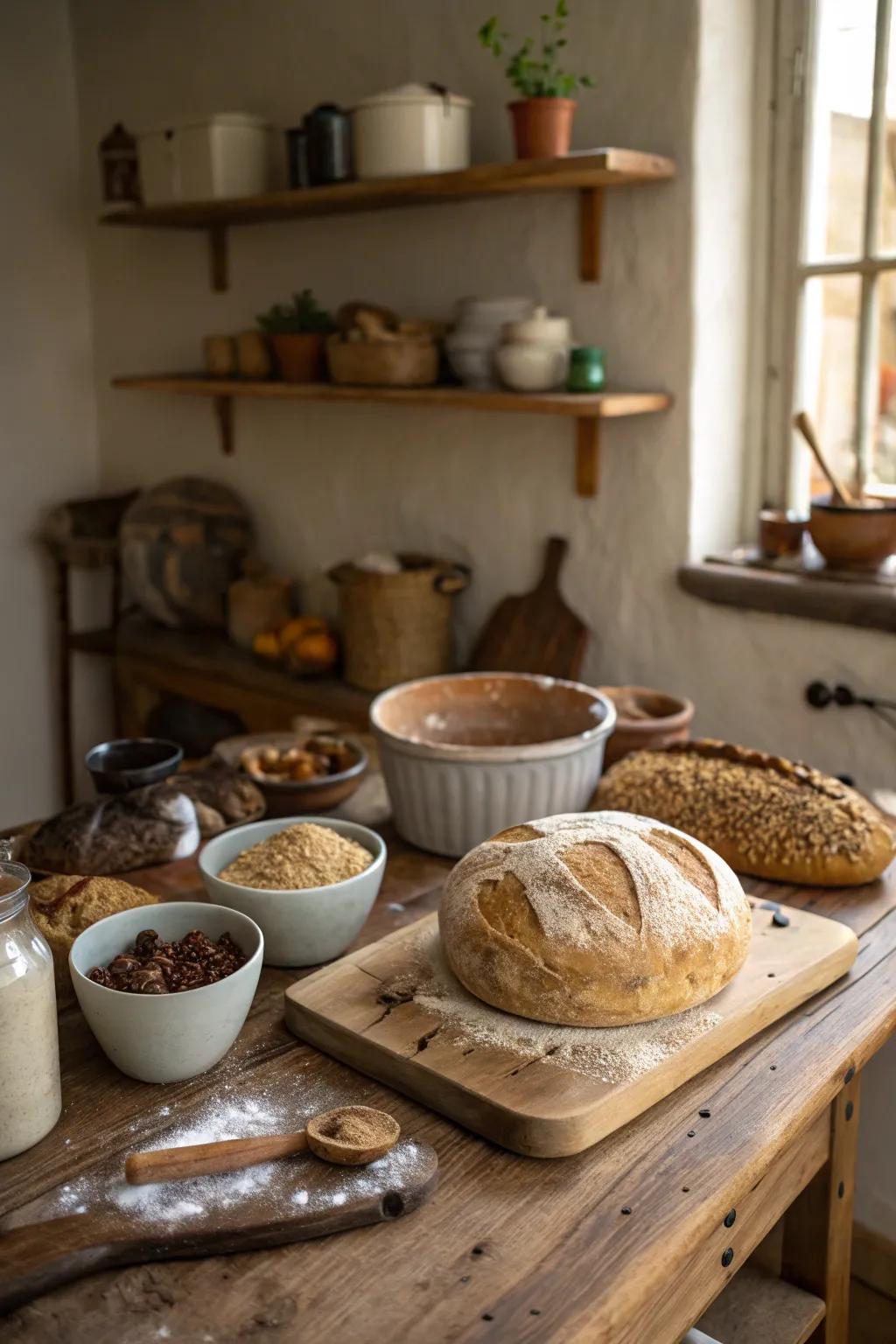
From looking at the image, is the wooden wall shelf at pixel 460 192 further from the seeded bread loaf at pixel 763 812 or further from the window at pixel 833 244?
the seeded bread loaf at pixel 763 812

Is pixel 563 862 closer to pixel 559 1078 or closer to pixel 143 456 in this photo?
pixel 559 1078

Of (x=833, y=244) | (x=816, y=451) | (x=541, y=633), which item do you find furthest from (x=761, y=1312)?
(x=833, y=244)

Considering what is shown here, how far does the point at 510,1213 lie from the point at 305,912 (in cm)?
38

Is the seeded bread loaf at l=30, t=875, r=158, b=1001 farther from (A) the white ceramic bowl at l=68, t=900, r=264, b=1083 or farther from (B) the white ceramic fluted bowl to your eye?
(B) the white ceramic fluted bowl

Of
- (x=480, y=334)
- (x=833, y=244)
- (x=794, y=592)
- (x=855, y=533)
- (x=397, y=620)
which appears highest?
(x=833, y=244)

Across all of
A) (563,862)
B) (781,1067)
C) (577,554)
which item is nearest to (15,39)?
(577,554)

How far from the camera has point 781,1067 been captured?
1.04 m

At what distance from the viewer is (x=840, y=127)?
2127mm

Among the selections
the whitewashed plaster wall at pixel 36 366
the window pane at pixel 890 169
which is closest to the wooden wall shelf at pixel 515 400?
the window pane at pixel 890 169

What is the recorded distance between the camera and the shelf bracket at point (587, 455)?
2.31 meters

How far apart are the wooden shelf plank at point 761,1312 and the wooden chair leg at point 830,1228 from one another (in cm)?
2

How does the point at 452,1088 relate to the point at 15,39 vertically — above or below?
below

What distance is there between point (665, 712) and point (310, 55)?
1.83 meters

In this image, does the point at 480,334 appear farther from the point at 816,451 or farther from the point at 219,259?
the point at 219,259
